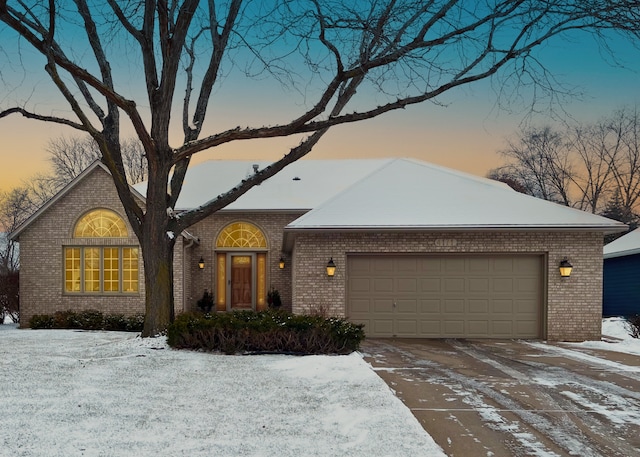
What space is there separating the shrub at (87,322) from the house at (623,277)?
18.0 m

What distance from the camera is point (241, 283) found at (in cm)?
1916

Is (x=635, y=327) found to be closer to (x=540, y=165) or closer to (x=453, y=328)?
(x=453, y=328)

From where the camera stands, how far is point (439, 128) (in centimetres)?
1356

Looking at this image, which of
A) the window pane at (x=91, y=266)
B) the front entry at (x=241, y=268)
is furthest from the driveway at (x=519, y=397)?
the window pane at (x=91, y=266)

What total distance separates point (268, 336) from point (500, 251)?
672 centimetres

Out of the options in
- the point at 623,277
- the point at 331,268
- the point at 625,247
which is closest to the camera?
the point at 331,268

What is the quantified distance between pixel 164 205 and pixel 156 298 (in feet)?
6.76

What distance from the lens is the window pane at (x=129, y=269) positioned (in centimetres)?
1614

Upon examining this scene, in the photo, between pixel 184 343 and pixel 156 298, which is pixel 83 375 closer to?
pixel 184 343

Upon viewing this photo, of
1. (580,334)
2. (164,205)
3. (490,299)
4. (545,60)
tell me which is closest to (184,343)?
(164,205)

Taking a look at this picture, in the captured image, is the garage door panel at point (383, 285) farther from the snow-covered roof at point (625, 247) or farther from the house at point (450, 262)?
the snow-covered roof at point (625, 247)

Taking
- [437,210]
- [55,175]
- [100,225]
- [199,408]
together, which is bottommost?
[199,408]

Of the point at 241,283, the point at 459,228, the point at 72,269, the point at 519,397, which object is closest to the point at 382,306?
the point at 459,228

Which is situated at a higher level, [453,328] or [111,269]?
[111,269]
